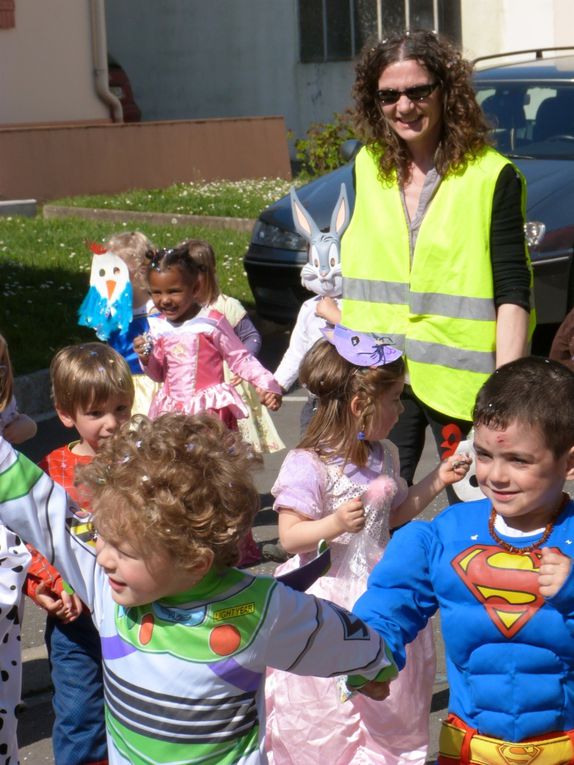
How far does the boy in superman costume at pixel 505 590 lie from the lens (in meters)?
2.69

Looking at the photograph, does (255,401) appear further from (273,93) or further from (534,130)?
(273,93)

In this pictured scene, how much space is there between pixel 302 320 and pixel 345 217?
0.54 metres

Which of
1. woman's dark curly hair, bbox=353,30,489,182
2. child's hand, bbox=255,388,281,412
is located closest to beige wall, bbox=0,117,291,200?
child's hand, bbox=255,388,281,412

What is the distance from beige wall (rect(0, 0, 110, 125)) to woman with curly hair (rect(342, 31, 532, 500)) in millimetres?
13271

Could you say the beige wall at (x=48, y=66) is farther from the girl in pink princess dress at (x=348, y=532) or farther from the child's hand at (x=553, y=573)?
the child's hand at (x=553, y=573)

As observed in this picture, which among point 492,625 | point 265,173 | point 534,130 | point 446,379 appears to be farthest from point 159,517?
point 265,173

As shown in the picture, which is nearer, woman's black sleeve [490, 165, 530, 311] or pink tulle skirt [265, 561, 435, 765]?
pink tulle skirt [265, 561, 435, 765]

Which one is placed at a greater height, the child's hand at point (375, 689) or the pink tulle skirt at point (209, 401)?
the child's hand at point (375, 689)

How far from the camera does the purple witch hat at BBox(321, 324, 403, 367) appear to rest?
373cm

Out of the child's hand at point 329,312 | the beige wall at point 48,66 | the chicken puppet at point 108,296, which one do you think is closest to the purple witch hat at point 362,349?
the child's hand at point 329,312

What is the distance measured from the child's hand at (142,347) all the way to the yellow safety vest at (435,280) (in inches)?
70.4

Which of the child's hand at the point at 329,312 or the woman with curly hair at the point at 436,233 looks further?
the child's hand at the point at 329,312

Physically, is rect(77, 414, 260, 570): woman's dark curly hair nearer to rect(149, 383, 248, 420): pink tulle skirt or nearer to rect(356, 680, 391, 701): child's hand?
rect(356, 680, 391, 701): child's hand

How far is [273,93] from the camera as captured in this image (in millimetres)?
25859
